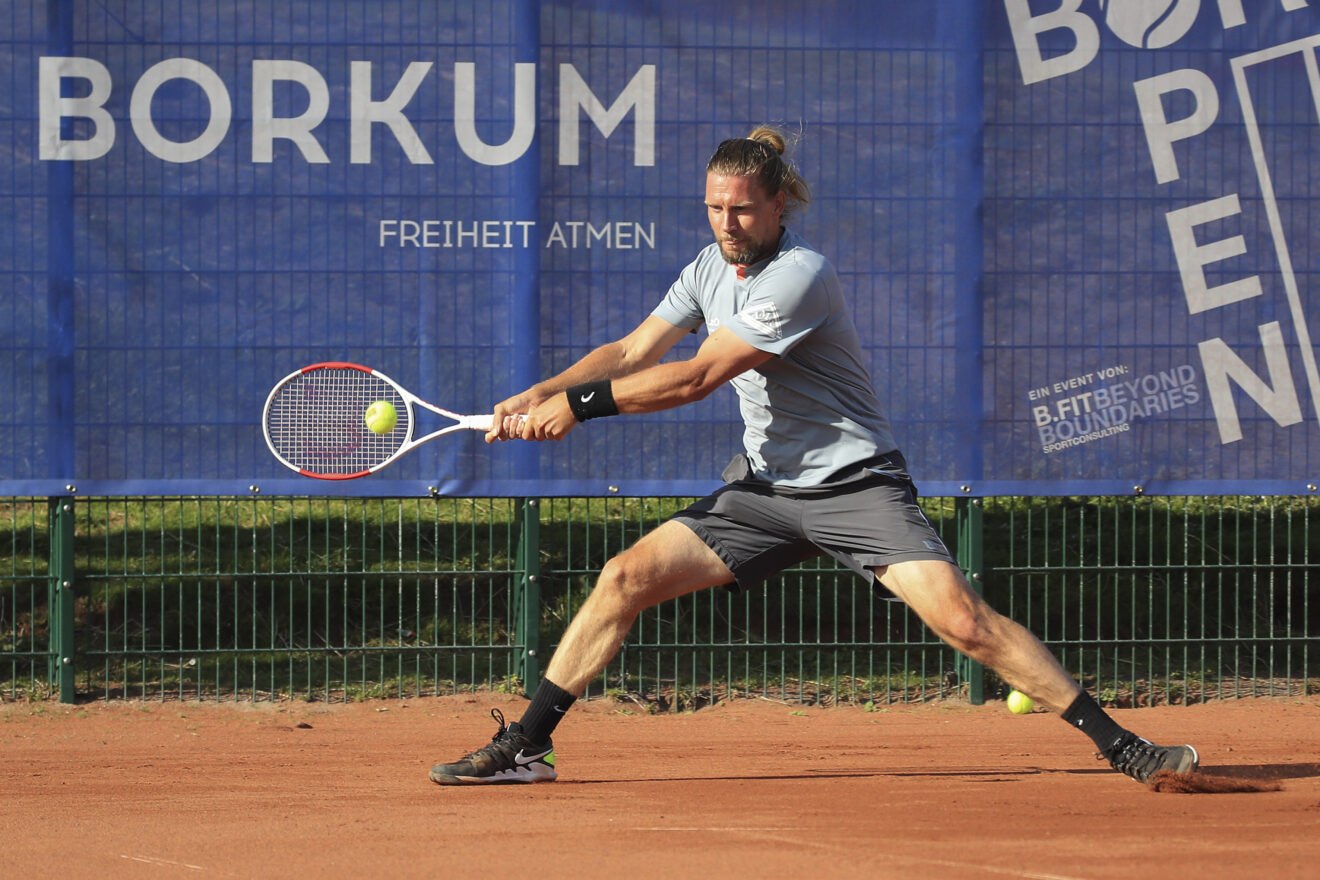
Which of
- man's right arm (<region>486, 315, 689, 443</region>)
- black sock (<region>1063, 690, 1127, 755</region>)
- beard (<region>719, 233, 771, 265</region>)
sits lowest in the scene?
black sock (<region>1063, 690, 1127, 755</region>)

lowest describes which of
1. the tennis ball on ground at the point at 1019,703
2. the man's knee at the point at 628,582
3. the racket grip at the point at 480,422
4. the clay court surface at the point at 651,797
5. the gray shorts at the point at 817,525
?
the clay court surface at the point at 651,797

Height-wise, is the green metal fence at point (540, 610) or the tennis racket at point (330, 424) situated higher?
the tennis racket at point (330, 424)

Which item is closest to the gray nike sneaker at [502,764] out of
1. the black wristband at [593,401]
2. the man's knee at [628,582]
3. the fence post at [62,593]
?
the man's knee at [628,582]

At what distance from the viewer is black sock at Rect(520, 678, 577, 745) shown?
5.59m

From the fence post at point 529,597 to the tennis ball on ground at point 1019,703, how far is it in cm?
203

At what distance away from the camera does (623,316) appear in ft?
24.2

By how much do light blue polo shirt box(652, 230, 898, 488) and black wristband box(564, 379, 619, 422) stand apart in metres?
0.43

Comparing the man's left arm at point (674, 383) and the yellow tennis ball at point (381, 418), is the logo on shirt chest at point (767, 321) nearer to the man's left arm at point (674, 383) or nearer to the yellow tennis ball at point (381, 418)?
the man's left arm at point (674, 383)

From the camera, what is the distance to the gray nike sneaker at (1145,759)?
17.8 feet

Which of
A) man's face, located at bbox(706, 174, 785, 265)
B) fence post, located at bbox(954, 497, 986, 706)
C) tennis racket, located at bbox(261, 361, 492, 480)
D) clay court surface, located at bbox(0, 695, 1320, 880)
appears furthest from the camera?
fence post, located at bbox(954, 497, 986, 706)

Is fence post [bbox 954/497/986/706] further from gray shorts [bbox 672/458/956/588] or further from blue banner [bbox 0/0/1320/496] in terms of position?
gray shorts [bbox 672/458/956/588]

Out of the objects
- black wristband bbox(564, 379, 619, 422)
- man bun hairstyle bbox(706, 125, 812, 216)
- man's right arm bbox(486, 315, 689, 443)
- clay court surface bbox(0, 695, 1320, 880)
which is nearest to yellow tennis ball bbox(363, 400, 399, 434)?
man's right arm bbox(486, 315, 689, 443)

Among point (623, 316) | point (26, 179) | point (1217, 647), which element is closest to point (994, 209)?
point (623, 316)

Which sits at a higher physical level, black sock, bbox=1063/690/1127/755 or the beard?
the beard
